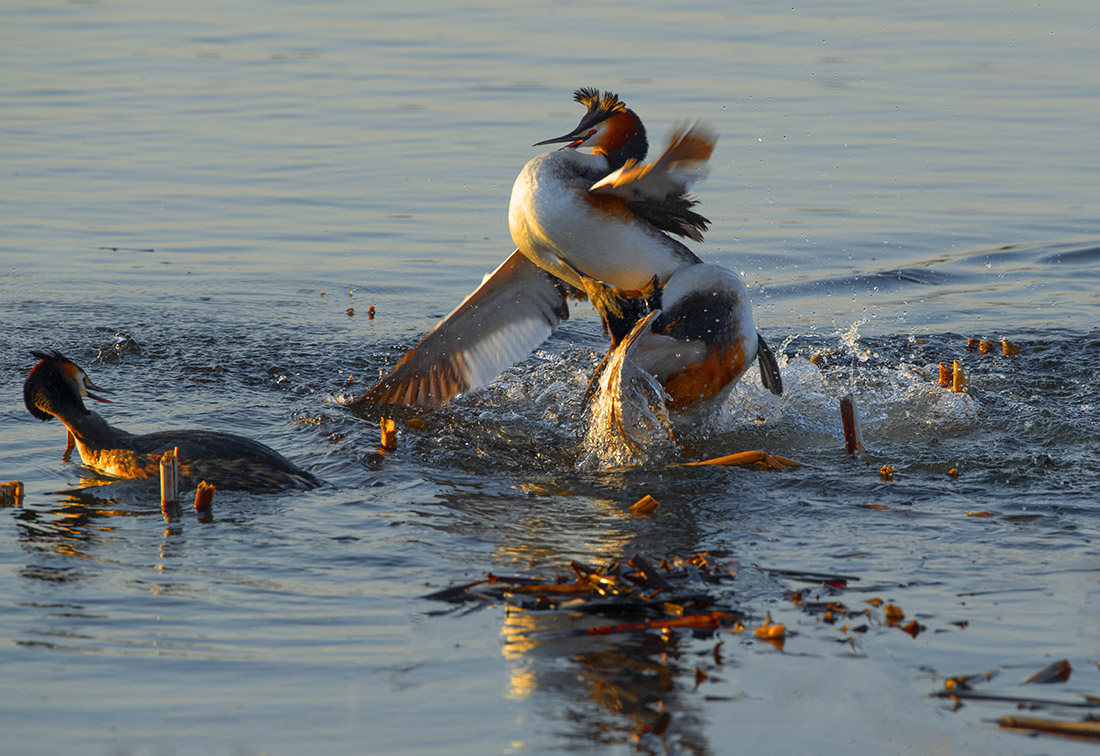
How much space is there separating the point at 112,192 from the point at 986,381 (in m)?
7.83

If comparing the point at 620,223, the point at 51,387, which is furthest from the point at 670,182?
the point at 51,387

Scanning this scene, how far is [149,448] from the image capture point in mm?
6023

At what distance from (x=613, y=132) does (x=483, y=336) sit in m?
1.56

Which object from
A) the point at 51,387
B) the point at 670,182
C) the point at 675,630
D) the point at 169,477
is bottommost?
the point at 675,630

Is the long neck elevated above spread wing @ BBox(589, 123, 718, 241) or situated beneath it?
situated beneath

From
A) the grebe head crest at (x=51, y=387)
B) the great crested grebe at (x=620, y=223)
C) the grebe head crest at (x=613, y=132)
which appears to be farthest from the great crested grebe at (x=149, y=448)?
the grebe head crest at (x=613, y=132)

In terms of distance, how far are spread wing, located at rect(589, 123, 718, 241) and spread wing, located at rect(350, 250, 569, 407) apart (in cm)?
121

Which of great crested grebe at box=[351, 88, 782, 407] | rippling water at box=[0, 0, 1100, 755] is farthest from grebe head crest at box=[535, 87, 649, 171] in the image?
rippling water at box=[0, 0, 1100, 755]

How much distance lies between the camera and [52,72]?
53.1 ft

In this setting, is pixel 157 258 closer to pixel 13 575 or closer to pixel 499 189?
pixel 499 189

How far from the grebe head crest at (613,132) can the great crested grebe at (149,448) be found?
224 centimetres

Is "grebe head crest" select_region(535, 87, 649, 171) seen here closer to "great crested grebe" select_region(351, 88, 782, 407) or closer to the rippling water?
"great crested grebe" select_region(351, 88, 782, 407)

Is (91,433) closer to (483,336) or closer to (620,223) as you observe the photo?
(483,336)

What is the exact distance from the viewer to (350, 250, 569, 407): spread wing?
7750 millimetres
